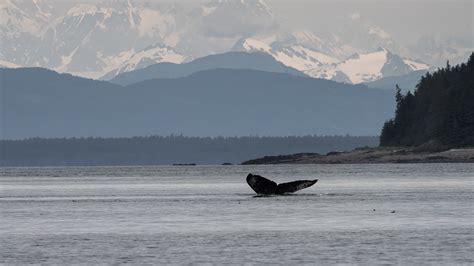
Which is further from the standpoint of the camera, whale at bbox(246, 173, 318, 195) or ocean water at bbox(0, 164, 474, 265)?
whale at bbox(246, 173, 318, 195)

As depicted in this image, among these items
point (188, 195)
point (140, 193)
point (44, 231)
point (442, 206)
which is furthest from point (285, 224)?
point (140, 193)

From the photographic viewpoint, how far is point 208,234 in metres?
93.1

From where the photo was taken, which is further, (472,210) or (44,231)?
(472,210)

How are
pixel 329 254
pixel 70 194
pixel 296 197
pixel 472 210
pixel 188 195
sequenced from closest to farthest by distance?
pixel 329 254 < pixel 472 210 < pixel 296 197 < pixel 188 195 < pixel 70 194

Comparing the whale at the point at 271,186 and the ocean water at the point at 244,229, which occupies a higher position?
the whale at the point at 271,186

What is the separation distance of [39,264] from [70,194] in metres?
95.6

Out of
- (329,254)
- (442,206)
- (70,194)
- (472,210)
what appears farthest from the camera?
(70,194)

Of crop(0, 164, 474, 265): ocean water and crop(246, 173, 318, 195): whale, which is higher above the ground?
crop(246, 173, 318, 195): whale

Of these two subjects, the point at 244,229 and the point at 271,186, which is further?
the point at 271,186

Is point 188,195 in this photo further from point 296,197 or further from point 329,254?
point 329,254

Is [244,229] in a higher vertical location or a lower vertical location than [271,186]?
lower

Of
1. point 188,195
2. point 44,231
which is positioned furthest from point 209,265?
point 188,195

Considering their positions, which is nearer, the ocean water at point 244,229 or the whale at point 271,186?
the ocean water at point 244,229

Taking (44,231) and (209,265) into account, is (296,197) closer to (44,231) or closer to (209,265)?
(44,231)
